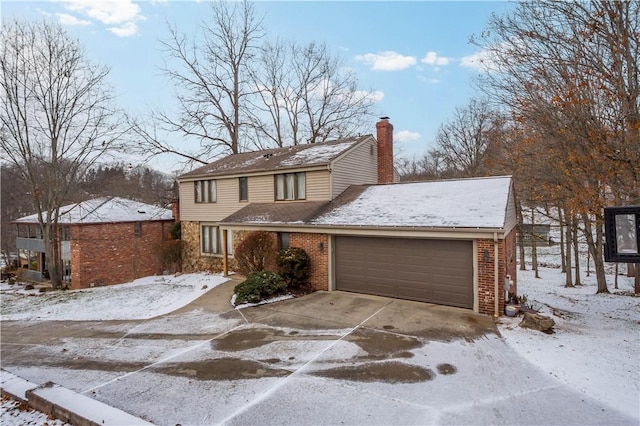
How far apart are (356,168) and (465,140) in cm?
2043

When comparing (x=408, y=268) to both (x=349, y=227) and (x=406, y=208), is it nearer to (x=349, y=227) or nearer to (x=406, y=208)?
(x=406, y=208)

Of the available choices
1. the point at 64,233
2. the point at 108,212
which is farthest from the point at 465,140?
the point at 64,233

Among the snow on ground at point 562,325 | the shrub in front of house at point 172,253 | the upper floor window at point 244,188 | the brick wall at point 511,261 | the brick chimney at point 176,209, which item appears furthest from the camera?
the brick chimney at point 176,209

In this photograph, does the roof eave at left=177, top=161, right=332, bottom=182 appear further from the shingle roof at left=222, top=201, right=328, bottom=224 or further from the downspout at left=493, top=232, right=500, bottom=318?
the downspout at left=493, top=232, right=500, bottom=318

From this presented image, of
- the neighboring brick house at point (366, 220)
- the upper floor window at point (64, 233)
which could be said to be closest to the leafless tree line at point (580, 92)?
the neighboring brick house at point (366, 220)

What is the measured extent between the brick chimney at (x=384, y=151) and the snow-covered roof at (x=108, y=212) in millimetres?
12820

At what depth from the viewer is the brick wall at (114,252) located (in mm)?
17250

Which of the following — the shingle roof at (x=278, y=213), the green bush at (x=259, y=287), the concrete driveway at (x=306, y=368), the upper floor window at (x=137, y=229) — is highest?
the shingle roof at (x=278, y=213)

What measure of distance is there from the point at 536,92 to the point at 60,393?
43.5 feet

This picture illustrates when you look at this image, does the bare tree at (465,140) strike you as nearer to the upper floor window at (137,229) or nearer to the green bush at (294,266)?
the green bush at (294,266)

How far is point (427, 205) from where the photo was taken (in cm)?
1081

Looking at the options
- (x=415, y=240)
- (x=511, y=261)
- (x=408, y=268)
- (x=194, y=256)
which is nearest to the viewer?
(x=415, y=240)

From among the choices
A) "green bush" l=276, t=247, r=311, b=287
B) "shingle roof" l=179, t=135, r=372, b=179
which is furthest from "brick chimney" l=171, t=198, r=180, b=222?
"green bush" l=276, t=247, r=311, b=287

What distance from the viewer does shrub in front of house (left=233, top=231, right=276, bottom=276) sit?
12.6m
